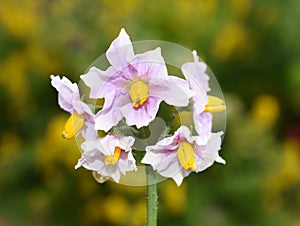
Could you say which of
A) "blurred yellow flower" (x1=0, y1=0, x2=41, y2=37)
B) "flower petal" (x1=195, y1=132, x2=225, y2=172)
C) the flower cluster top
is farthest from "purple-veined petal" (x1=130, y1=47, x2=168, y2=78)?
"blurred yellow flower" (x1=0, y1=0, x2=41, y2=37)

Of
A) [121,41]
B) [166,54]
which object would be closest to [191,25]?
[166,54]

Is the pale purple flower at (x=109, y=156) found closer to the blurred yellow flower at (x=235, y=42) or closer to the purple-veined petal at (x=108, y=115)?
the purple-veined petal at (x=108, y=115)

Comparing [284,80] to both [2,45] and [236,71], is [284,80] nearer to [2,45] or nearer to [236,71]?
[236,71]

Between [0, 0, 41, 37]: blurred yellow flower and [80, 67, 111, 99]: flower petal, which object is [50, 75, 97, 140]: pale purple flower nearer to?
[80, 67, 111, 99]: flower petal

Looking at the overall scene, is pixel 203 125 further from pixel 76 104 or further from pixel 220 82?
pixel 220 82

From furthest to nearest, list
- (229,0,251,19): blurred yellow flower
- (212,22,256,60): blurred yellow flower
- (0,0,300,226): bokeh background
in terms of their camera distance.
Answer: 1. (229,0,251,19): blurred yellow flower
2. (212,22,256,60): blurred yellow flower
3. (0,0,300,226): bokeh background

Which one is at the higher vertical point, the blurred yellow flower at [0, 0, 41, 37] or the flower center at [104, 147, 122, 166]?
the flower center at [104, 147, 122, 166]
